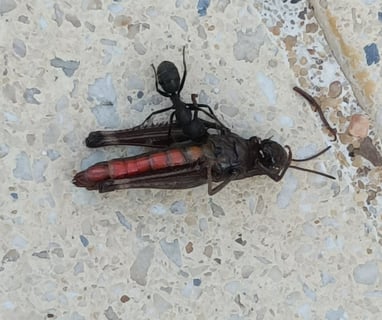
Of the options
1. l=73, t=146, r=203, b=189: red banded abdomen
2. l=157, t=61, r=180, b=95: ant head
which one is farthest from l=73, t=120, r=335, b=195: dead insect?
l=157, t=61, r=180, b=95: ant head

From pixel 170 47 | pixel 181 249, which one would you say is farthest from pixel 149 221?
pixel 170 47

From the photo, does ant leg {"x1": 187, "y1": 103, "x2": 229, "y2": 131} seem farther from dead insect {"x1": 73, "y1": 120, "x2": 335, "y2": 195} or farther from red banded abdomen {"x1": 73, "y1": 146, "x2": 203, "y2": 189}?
red banded abdomen {"x1": 73, "y1": 146, "x2": 203, "y2": 189}

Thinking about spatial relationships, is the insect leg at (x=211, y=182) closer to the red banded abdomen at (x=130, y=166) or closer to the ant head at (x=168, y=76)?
the red banded abdomen at (x=130, y=166)

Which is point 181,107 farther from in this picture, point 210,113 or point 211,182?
point 211,182

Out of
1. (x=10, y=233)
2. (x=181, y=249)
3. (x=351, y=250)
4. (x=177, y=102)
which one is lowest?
(x=351, y=250)

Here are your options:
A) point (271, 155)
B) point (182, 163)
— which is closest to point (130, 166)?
point (182, 163)

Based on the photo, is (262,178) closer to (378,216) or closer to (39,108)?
(378,216)

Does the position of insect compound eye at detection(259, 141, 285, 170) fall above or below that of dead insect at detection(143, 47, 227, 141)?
below
